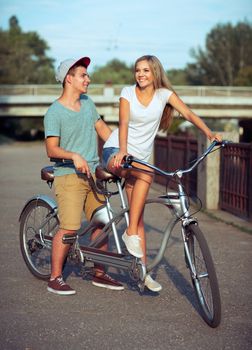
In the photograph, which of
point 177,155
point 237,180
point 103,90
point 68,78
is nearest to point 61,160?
point 68,78

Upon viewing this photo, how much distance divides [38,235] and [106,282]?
80 centimetres

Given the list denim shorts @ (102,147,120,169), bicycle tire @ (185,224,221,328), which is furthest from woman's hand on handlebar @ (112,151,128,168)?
bicycle tire @ (185,224,221,328)

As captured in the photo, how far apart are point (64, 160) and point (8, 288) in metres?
1.19

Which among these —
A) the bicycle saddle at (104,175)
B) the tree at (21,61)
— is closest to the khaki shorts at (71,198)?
the bicycle saddle at (104,175)

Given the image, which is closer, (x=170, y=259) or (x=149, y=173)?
(x=149, y=173)

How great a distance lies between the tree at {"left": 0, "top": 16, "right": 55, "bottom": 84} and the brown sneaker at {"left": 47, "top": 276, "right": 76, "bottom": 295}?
74.2 m

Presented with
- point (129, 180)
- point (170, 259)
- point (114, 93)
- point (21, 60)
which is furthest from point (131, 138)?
point (21, 60)

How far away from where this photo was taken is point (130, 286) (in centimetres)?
601

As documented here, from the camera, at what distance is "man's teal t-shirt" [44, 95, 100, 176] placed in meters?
5.62

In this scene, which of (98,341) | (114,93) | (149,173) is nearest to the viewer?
(98,341)

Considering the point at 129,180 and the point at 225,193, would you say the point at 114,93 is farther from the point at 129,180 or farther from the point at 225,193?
the point at 129,180

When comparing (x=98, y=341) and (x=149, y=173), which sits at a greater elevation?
(x=149, y=173)

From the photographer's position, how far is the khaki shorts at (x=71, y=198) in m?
5.71

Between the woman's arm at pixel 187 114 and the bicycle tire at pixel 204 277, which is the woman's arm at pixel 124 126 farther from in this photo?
the bicycle tire at pixel 204 277
